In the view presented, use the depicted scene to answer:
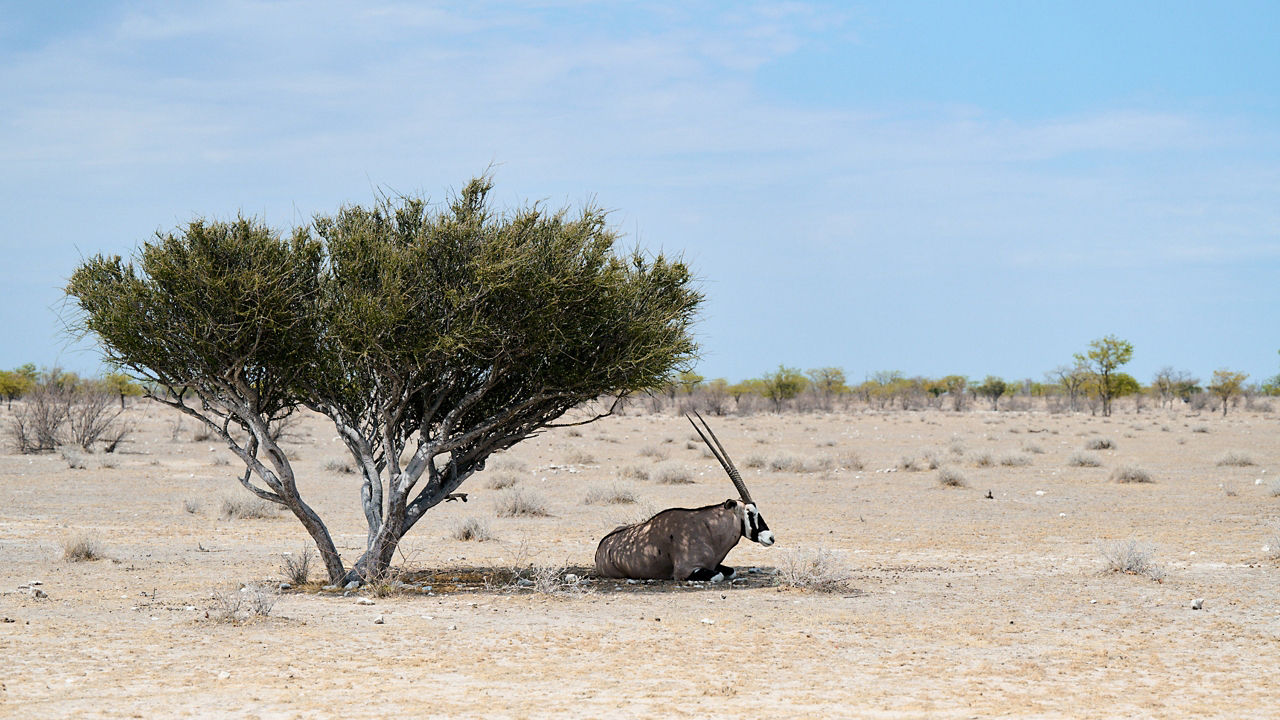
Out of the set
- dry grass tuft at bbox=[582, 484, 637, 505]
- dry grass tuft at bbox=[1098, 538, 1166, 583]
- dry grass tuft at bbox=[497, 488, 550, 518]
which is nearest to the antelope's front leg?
dry grass tuft at bbox=[1098, 538, 1166, 583]

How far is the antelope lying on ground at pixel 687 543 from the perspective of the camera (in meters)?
13.9

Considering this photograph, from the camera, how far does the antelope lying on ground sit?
1394 cm

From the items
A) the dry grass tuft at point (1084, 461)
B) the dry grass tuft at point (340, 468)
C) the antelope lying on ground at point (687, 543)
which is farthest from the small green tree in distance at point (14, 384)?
the antelope lying on ground at point (687, 543)

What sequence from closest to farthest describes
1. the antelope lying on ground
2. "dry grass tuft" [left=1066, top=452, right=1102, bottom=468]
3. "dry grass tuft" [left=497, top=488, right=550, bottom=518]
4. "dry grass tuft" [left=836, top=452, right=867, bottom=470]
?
the antelope lying on ground
"dry grass tuft" [left=497, top=488, right=550, bottom=518]
"dry grass tuft" [left=1066, top=452, right=1102, bottom=468]
"dry grass tuft" [left=836, top=452, right=867, bottom=470]

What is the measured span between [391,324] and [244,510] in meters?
11.1

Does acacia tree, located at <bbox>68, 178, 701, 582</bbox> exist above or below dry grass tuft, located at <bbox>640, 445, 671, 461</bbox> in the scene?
above

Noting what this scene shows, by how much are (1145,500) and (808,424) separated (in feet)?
113

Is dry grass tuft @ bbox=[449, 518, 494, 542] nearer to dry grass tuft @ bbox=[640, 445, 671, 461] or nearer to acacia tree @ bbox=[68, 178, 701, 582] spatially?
acacia tree @ bbox=[68, 178, 701, 582]

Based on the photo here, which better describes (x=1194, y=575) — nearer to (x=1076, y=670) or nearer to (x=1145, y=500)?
(x=1076, y=670)

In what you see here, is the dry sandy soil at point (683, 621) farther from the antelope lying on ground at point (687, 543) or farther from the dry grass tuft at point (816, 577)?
the antelope lying on ground at point (687, 543)

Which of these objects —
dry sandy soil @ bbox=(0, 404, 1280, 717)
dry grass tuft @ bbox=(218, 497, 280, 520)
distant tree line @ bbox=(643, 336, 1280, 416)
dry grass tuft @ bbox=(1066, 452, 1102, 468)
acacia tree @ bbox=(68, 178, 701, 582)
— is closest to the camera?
dry sandy soil @ bbox=(0, 404, 1280, 717)

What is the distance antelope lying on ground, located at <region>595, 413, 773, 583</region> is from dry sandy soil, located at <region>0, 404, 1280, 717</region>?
443 mm

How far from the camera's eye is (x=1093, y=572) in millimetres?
14305

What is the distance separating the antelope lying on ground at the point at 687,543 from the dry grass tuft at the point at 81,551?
7.11 metres
